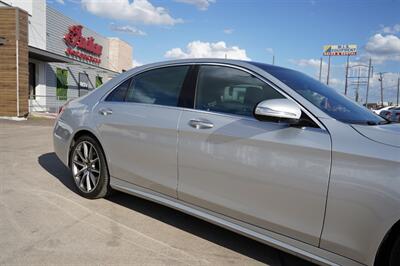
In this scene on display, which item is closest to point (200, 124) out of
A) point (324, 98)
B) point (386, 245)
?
point (324, 98)

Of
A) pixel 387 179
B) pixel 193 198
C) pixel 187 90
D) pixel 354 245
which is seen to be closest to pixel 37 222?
pixel 193 198

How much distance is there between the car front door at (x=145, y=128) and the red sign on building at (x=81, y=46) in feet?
74.1

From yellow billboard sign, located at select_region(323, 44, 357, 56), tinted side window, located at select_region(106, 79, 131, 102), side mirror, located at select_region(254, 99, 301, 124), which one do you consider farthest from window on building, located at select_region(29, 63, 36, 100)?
yellow billboard sign, located at select_region(323, 44, 357, 56)

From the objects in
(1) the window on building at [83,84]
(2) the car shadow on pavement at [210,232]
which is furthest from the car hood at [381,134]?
(1) the window on building at [83,84]

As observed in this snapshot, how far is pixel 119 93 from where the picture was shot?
424 cm

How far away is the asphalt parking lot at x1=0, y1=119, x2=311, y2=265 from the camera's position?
303 cm

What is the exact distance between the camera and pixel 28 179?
5266 millimetres

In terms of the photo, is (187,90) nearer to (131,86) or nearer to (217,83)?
(217,83)

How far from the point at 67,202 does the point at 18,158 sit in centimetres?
310

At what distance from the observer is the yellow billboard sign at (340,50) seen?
75938 mm

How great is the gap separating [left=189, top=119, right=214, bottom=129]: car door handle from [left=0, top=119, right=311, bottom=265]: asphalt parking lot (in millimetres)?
1099

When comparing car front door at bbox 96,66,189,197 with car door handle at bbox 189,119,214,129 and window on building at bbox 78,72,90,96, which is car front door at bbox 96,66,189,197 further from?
window on building at bbox 78,72,90,96

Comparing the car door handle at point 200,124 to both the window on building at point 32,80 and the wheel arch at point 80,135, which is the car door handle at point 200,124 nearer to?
the wheel arch at point 80,135

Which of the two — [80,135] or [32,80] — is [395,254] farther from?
[32,80]
